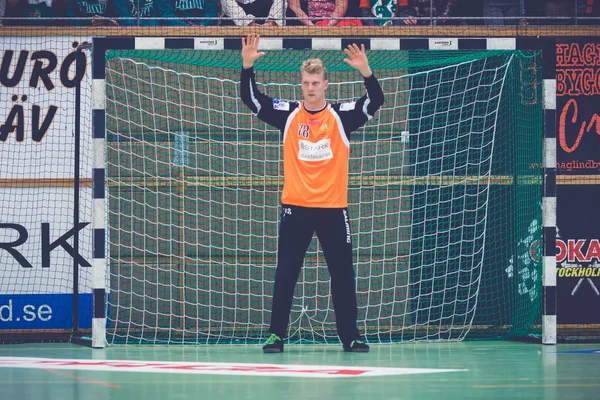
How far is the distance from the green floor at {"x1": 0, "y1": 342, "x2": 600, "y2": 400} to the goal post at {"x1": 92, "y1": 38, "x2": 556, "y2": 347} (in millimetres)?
1367

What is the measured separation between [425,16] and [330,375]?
558 centimetres

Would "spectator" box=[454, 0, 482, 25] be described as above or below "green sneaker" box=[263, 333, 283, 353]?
above

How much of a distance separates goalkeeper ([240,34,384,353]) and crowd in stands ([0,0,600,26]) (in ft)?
10.0

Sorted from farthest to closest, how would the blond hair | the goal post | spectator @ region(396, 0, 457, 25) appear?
spectator @ region(396, 0, 457, 25) → the goal post → the blond hair

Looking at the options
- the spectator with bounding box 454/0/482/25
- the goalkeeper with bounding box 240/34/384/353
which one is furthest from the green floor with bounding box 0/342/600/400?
the spectator with bounding box 454/0/482/25

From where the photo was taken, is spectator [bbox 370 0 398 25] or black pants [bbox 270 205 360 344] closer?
black pants [bbox 270 205 360 344]

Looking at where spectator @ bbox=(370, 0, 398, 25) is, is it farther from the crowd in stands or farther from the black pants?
the black pants

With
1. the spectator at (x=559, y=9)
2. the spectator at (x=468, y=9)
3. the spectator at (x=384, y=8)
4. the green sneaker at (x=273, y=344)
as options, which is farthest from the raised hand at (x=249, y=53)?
the spectator at (x=559, y=9)

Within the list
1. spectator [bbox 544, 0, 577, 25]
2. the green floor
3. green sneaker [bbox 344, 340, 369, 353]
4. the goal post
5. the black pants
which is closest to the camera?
the green floor

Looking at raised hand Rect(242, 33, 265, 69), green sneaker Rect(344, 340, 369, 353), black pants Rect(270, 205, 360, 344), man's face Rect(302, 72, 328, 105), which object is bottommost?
green sneaker Rect(344, 340, 369, 353)

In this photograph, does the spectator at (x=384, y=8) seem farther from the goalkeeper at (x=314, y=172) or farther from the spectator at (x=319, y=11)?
the goalkeeper at (x=314, y=172)

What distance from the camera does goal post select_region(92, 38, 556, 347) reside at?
31.0ft

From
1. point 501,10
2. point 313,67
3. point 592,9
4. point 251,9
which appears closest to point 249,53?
point 313,67

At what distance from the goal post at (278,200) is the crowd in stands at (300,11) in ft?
2.86
